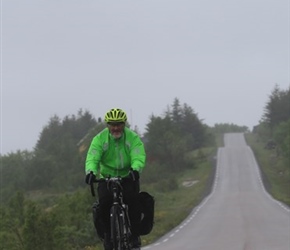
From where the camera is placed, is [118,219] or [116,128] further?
[118,219]

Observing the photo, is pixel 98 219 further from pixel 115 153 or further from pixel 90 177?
pixel 115 153

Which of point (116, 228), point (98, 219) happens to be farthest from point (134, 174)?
point (98, 219)

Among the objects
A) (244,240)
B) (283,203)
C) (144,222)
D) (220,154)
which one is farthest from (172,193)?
(144,222)

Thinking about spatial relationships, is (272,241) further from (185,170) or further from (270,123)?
(270,123)

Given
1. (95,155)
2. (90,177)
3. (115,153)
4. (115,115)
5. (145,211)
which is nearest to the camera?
(90,177)

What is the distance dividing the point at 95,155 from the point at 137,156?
545 mm

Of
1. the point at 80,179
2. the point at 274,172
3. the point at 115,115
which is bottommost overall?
the point at 115,115

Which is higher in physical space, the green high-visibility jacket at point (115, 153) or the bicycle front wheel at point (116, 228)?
the green high-visibility jacket at point (115, 153)

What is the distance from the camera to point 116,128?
891 cm

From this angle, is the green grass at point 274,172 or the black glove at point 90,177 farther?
the green grass at point 274,172

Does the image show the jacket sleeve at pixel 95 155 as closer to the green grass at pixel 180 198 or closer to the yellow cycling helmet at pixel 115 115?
the yellow cycling helmet at pixel 115 115

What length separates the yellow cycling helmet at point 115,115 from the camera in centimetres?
880

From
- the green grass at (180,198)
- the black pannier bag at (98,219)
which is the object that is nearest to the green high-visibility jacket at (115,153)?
the black pannier bag at (98,219)

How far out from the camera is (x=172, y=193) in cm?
6531
